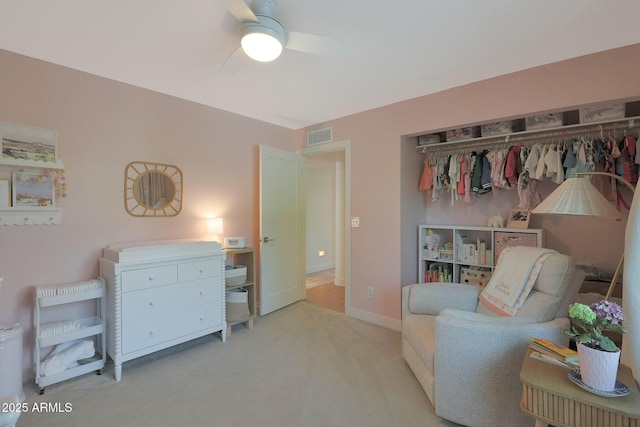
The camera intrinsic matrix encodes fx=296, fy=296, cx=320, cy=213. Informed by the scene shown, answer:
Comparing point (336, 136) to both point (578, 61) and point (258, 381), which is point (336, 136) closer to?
point (578, 61)

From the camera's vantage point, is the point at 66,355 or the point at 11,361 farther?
the point at 66,355

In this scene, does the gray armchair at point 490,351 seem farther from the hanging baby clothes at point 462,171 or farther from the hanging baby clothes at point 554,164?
the hanging baby clothes at point 462,171

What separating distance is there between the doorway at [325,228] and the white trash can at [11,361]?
2861 millimetres

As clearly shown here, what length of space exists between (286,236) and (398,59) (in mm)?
2409

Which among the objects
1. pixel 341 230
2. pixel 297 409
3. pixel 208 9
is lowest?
pixel 297 409

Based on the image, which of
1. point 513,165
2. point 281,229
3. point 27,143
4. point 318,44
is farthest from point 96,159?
point 513,165

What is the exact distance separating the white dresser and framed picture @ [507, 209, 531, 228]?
9.40ft

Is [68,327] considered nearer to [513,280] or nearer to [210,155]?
[210,155]

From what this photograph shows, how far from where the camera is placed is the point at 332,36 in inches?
78.8

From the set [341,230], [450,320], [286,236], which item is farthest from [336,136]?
[450,320]

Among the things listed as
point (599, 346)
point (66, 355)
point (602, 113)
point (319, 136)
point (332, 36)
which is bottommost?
point (66, 355)

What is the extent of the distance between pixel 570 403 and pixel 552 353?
0.98 ft

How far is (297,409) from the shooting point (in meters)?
1.91

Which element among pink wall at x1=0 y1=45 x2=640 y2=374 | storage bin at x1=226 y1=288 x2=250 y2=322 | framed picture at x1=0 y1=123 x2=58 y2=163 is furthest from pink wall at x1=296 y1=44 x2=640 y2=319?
framed picture at x1=0 y1=123 x2=58 y2=163
